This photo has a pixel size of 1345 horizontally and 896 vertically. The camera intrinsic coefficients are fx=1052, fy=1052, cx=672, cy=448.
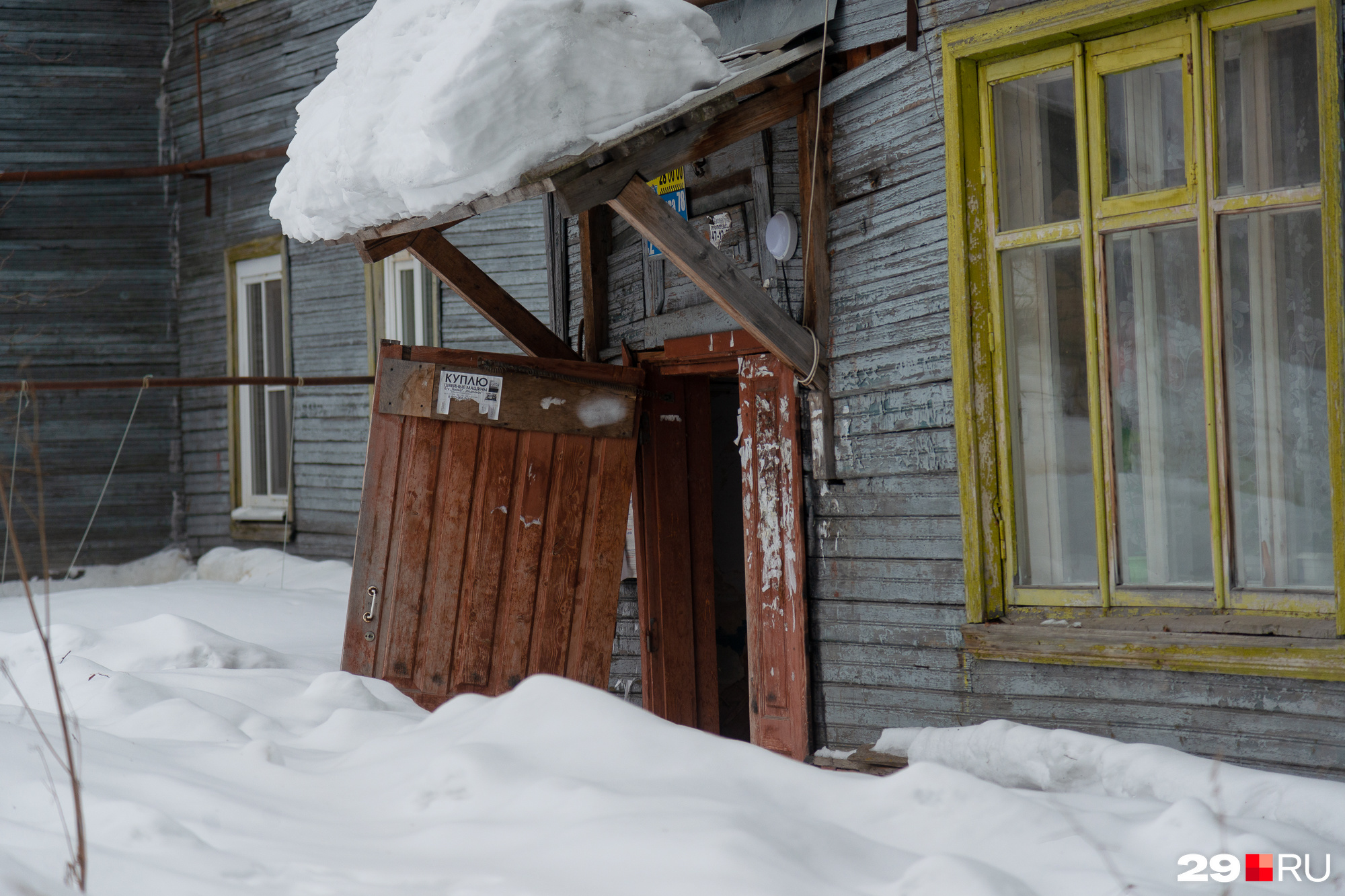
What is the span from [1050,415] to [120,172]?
10223 mm

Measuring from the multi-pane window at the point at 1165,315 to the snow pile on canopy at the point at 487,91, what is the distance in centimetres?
122

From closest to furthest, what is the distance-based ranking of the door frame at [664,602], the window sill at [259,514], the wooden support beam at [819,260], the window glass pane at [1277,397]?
the window glass pane at [1277,397], the wooden support beam at [819,260], the door frame at [664,602], the window sill at [259,514]

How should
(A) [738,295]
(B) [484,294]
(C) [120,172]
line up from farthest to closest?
1. (C) [120,172]
2. (B) [484,294]
3. (A) [738,295]

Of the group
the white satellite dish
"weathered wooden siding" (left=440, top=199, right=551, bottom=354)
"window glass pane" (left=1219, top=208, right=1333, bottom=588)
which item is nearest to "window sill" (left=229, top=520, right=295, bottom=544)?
"weathered wooden siding" (left=440, top=199, right=551, bottom=354)

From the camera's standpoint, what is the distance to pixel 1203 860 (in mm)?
1985

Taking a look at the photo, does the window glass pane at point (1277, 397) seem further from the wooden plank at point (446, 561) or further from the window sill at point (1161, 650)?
the wooden plank at point (446, 561)

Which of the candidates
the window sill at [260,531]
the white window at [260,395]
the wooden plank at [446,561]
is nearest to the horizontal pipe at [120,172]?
the white window at [260,395]

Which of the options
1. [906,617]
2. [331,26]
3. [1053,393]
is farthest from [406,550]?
[331,26]

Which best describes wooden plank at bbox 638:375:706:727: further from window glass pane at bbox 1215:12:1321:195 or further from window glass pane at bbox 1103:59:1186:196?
window glass pane at bbox 1215:12:1321:195

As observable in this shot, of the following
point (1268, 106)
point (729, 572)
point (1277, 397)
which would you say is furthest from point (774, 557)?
point (729, 572)

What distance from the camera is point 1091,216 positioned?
3438 millimetres

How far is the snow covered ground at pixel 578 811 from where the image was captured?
1.89m

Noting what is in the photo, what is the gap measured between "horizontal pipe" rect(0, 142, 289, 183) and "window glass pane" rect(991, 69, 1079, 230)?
8347 millimetres

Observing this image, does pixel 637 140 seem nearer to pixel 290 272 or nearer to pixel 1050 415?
pixel 1050 415
